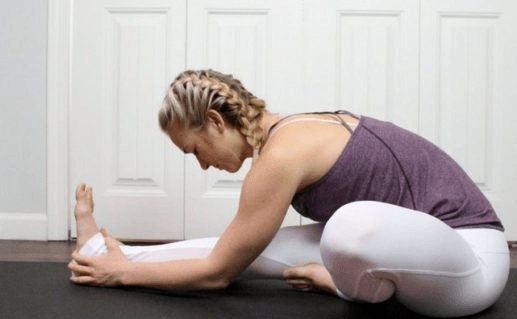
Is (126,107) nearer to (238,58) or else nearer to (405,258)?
(238,58)

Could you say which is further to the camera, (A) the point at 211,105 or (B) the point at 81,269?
(B) the point at 81,269

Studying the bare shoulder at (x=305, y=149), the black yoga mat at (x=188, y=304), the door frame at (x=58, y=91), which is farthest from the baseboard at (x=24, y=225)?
the bare shoulder at (x=305, y=149)

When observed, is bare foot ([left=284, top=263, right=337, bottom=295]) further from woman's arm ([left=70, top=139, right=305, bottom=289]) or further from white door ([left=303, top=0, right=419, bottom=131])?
white door ([left=303, top=0, right=419, bottom=131])

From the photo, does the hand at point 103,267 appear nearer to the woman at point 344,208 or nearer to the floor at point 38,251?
the woman at point 344,208

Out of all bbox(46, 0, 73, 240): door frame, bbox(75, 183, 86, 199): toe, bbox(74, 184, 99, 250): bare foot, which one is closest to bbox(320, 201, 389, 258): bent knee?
bbox(74, 184, 99, 250): bare foot

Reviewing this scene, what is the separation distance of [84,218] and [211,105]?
2.08 feet

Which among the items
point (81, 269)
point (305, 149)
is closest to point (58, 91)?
point (81, 269)

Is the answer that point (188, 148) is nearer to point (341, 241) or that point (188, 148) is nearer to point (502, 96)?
point (341, 241)

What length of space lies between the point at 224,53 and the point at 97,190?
2.34ft

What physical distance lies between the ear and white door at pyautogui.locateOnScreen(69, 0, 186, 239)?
50.0 inches

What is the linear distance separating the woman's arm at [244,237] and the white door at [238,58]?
116 cm

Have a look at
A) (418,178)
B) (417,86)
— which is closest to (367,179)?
(418,178)

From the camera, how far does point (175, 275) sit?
4.89 ft

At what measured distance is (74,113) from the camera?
2.77 meters
